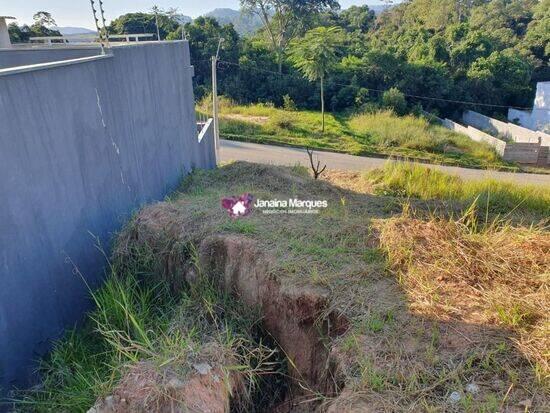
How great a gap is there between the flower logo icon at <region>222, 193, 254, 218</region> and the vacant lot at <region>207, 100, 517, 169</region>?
1202 cm

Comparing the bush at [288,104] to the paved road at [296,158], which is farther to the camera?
the bush at [288,104]

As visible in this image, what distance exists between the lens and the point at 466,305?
107 inches

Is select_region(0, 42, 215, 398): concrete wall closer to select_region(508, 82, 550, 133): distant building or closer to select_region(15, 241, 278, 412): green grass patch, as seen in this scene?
select_region(15, 241, 278, 412): green grass patch

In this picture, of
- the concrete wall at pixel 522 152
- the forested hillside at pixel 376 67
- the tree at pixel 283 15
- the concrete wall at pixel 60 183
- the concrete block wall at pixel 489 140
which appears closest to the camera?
the concrete wall at pixel 60 183

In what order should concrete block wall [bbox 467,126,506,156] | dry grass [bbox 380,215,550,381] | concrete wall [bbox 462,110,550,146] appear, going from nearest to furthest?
dry grass [bbox 380,215,550,381] < concrete block wall [bbox 467,126,506,156] < concrete wall [bbox 462,110,550,146]

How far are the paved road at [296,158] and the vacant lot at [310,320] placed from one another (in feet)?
32.7

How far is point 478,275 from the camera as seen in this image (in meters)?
2.97

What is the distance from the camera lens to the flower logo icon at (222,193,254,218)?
14.0 ft

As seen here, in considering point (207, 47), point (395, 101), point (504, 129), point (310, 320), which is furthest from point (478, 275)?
point (207, 47)

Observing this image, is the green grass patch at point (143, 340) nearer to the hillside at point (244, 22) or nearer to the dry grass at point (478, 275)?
the dry grass at point (478, 275)

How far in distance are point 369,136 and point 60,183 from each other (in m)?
15.6

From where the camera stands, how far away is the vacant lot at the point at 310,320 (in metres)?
2.25

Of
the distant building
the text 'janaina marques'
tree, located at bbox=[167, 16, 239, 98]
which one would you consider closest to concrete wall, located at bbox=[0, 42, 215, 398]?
the text 'janaina marques'

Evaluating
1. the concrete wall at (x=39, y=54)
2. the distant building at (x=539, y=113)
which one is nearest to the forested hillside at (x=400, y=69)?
the distant building at (x=539, y=113)
